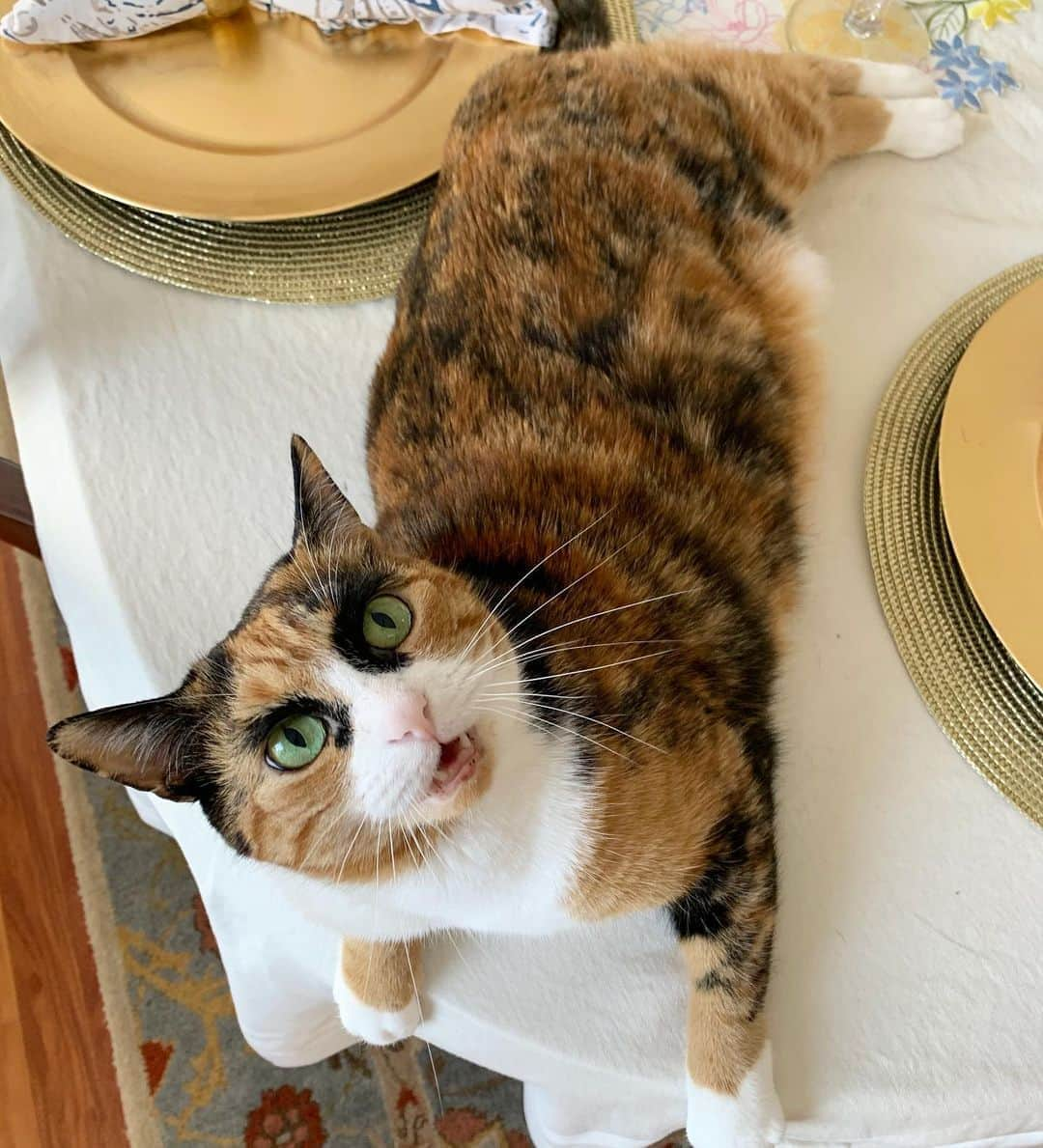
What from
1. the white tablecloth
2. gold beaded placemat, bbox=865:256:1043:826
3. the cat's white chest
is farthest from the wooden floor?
gold beaded placemat, bbox=865:256:1043:826

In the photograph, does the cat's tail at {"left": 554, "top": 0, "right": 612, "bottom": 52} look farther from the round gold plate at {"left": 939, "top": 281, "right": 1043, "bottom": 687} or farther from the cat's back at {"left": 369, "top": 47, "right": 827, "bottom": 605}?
the round gold plate at {"left": 939, "top": 281, "right": 1043, "bottom": 687}

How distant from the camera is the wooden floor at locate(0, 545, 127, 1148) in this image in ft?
4.33

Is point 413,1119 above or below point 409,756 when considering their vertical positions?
below

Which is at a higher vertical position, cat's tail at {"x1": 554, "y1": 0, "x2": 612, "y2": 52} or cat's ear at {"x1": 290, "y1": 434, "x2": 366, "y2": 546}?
cat's tail at {"x1": 554, "y1": 0, "x2": 612, "y2": 52}

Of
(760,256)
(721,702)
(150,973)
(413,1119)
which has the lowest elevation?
(413,1119)

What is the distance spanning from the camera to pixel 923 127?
1.08m

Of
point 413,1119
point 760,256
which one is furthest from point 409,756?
point 413,1119

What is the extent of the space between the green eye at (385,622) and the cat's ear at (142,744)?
134mm

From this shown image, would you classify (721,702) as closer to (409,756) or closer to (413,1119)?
(409,756)

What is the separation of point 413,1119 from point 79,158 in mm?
1256

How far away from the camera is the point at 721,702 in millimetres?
812

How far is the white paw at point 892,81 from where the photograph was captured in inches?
44.7

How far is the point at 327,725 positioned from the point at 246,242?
0.62 metres

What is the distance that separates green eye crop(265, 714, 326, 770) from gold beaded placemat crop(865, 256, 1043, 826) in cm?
53
